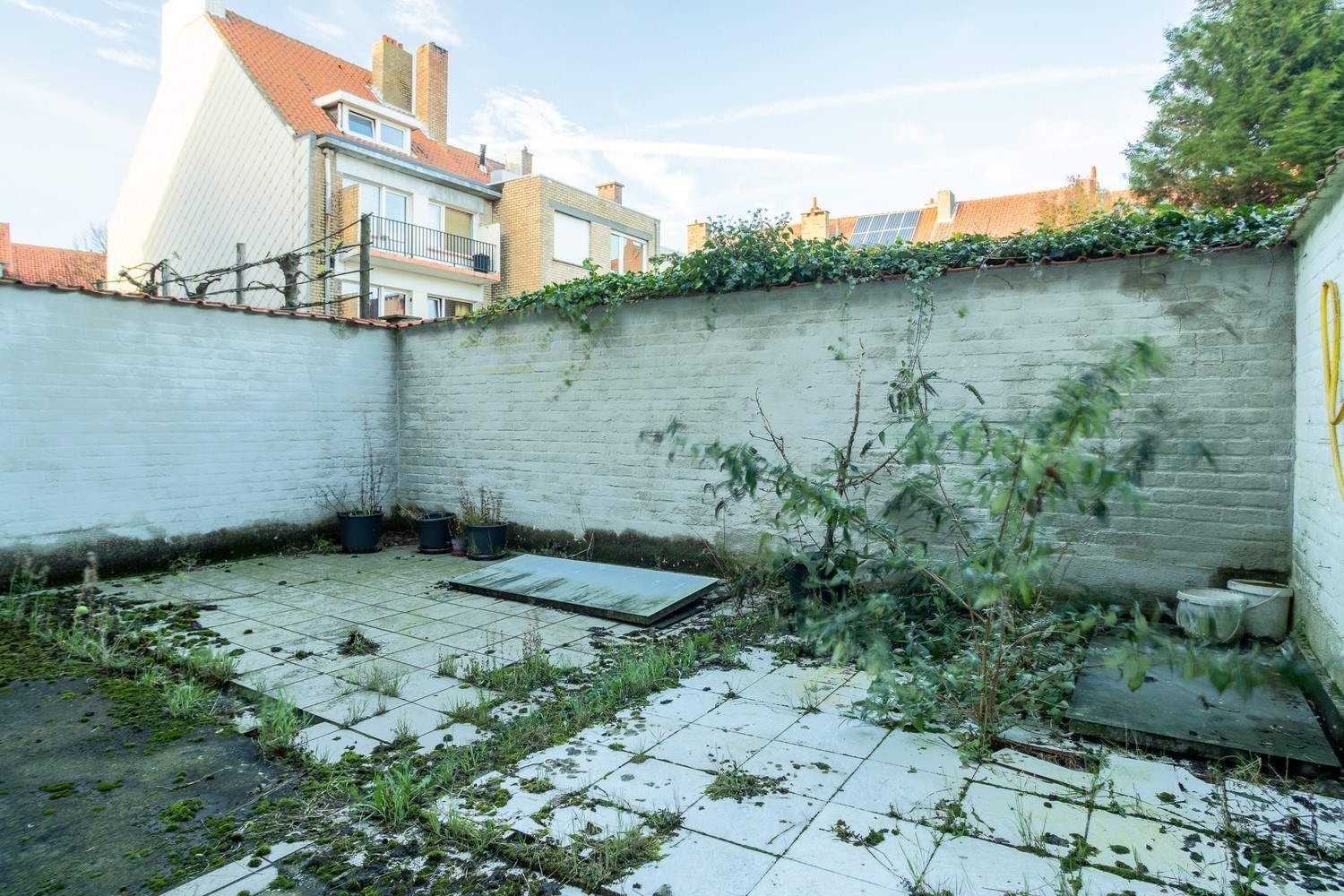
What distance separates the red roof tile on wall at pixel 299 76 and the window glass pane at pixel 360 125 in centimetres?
40

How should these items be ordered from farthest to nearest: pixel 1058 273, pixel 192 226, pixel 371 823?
pixel 192 226 → pixel 1058 273 → pixel 371 823

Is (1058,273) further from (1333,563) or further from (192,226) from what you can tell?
(192,226)

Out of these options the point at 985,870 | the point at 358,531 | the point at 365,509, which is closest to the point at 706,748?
the point at 985,870

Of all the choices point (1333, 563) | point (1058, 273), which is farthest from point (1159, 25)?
point (1333, 563)

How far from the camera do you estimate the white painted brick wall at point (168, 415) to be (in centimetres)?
530

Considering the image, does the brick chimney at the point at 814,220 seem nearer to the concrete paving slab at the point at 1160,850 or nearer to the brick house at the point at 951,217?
the brick house at the point at 951,217

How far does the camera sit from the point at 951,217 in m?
21.2

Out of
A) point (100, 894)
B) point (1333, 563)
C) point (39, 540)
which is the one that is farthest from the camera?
point (39, 540)

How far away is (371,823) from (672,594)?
2847 millimetres

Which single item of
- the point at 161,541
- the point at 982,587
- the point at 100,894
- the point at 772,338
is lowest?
the point at 100,894

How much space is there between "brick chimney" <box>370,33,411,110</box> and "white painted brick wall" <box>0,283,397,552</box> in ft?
45.0

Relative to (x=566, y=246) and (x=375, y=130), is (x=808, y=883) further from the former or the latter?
(x=566, y=246)

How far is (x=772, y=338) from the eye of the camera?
5.32 metres

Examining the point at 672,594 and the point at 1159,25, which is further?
the point at 1159,25
